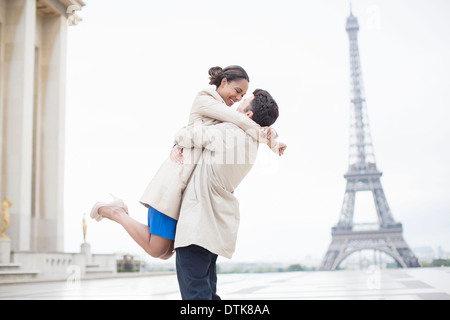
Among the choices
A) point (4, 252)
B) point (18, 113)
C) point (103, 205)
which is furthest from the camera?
point (18, 113)

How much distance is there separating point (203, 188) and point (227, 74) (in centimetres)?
50

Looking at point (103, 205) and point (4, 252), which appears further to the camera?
point (4, 252)

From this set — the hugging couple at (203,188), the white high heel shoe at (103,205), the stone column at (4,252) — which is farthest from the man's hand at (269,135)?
the stone column at (4,252)

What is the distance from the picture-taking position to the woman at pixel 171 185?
1.97 metres

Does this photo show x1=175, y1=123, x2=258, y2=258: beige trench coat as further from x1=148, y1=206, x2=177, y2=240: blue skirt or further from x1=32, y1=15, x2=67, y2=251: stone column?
x1=32, y1=15, x2=67, y2=251: stone column

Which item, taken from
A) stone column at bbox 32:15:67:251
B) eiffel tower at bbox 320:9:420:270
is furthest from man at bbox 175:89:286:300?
eiffel tower at bbox 320:9:420:270

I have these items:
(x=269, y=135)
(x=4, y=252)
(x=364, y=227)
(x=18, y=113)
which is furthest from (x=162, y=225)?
(x=364, y=227)

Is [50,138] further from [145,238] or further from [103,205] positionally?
[145,238]

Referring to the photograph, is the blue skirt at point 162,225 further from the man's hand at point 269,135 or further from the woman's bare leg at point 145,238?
the man's hand at point 269,135

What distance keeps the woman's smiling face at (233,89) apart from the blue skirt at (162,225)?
1.79 ft

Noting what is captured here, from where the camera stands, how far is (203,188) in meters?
1.94

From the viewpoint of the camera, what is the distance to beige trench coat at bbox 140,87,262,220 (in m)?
1.96
